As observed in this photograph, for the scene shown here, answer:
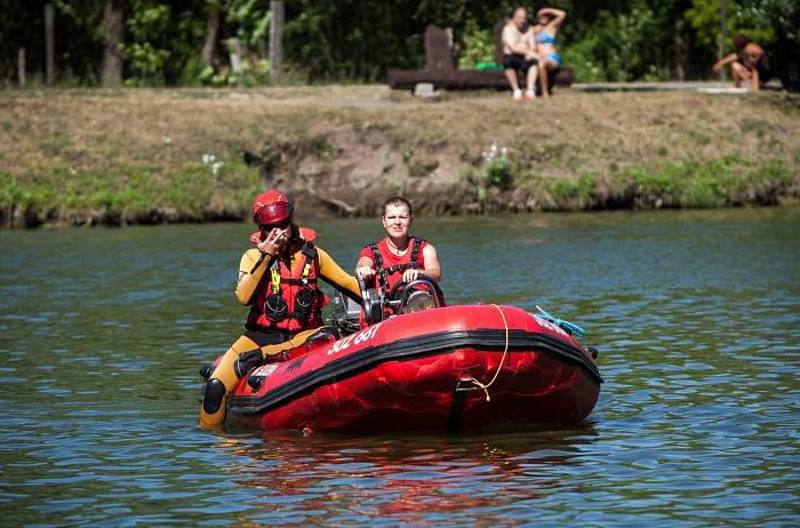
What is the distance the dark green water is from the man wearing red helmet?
480mm

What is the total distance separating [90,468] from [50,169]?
22664 millimetres

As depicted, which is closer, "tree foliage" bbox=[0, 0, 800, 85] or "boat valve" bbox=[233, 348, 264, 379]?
"boat valve" bbox=[233, 348, 264, 379]

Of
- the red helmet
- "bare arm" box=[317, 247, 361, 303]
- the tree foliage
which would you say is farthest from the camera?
the tree foliage

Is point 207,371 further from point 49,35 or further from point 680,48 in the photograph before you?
point 680,48

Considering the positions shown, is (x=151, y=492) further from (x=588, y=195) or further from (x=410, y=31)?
(x=410, y=31)

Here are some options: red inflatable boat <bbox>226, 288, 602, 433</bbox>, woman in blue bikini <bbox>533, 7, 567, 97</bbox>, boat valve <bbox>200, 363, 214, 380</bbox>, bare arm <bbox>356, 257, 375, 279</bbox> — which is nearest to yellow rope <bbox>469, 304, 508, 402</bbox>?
red inflatable boat <bbox>226, 288, 602, 433</bbox>

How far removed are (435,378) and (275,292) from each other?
1719 millimetres

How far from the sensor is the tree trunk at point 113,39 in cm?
4428

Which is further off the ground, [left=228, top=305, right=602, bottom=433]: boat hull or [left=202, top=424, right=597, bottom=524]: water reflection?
[left=228, top=305, right=602, bottom=433]: boat hull

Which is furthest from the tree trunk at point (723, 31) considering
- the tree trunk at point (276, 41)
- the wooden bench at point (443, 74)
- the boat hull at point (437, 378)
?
the boat hull at point (437, 378)

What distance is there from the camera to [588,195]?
34031mm

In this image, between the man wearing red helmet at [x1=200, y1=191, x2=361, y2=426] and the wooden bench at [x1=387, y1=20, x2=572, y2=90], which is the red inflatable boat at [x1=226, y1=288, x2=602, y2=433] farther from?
the wooden bench at [x1=387, y1=20, x2=572, y2=90]

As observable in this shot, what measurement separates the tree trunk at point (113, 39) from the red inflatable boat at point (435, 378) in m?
32.3

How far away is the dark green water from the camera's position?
10.3 metres
